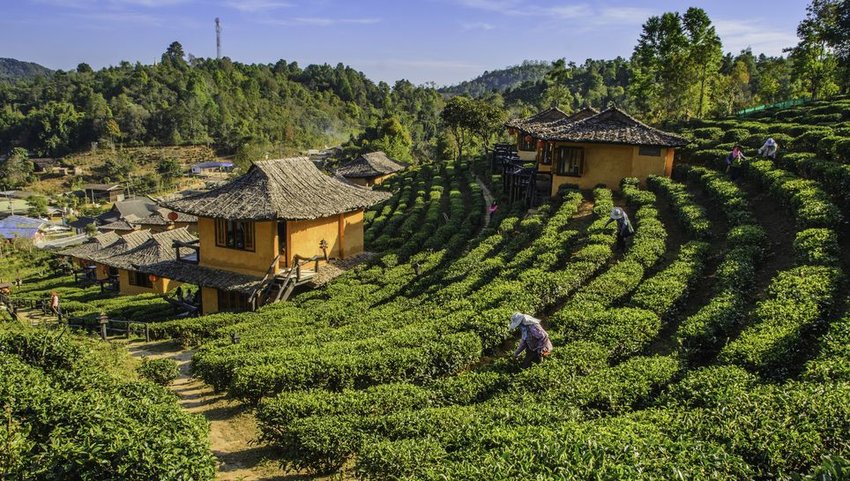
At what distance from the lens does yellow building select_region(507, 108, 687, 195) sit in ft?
91.9

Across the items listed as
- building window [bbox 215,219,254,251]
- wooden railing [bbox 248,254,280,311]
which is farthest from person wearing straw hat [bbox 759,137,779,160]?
building window [bbox 215,219,254,251]

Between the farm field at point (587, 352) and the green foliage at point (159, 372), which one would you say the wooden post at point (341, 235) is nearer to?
the farm field at point (587, 352)

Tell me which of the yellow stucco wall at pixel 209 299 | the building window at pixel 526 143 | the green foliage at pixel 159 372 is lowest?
the yellow stucco wall at pixel 209 299

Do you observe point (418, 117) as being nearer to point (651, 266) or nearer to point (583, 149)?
point (583, 149)

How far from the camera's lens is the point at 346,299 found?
20.7 m

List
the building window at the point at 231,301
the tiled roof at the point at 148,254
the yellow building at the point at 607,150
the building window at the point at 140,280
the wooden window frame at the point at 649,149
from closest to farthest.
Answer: the building window at the point at 231,301 → the yellow building at the point at 607,150 → the wooden window frame at the point at 649,149 → the tiled roof at the point at 148,254 → the building window at the point at 140,280

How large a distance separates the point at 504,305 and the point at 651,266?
5.47 meters

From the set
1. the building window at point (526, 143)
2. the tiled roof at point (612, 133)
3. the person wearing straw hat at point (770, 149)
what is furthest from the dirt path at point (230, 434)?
the building window at point (526, 143)

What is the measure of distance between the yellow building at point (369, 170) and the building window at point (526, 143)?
16.3 metres

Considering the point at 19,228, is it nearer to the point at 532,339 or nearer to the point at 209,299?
the point at 209,299

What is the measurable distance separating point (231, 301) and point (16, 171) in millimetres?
97665

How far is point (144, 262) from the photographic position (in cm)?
3086

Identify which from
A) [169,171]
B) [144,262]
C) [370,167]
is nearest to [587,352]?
[144,262]

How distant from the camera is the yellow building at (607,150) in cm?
2800
